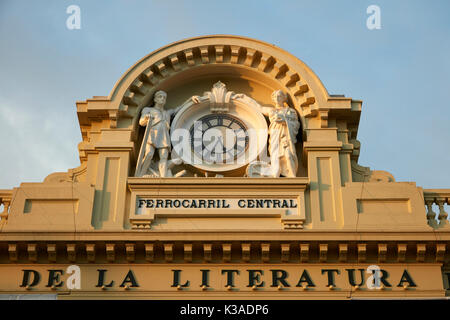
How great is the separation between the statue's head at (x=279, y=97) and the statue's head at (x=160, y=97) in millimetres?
3034

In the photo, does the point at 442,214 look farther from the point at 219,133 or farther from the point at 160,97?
the point at 160,97

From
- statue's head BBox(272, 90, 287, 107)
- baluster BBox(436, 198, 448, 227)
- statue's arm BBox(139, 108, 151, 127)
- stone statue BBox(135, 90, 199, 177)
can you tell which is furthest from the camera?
statue's head BBox(272, 90, 287, 107)

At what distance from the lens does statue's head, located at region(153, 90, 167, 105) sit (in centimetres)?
2319

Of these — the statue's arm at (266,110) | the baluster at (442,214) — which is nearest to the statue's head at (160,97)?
the statue's arm at (266,110)

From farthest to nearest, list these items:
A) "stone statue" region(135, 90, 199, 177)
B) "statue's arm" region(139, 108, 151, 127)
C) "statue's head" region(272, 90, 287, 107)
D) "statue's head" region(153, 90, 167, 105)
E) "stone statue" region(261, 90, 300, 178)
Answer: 1. "statue's head" region(153, 90, 167, 105)
2. "statue's head" region(272, 90, 287, 107)
3. "statue's arm" region(139, 108, 151, 127)
4. "stone statue" region(135, 90, 199, 177)
5. "stone statue" region(261, 90, 300, 178)

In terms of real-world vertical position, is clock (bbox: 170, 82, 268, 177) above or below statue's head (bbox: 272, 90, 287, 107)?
below

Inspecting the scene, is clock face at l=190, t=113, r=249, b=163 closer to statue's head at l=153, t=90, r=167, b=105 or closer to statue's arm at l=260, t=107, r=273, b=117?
statue's arm at l=260, t=107, r=273, b=117

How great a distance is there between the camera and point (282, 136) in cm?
2241

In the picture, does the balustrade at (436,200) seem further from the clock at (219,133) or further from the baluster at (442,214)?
the clock at (219,133)

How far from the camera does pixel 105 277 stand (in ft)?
65.1

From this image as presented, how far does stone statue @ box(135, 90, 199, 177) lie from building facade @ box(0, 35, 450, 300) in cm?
4

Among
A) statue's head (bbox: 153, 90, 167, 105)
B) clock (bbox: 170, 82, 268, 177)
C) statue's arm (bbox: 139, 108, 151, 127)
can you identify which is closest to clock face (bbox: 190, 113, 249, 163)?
clock (bbox: 170, 82, 268, 177)

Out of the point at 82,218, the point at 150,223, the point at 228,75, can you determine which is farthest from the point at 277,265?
the point at 228,75
